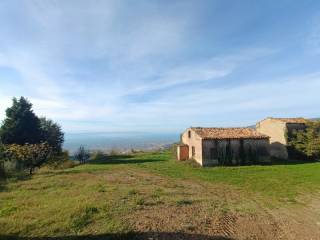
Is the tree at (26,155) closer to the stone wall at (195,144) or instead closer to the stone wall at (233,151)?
the stone wall at (195,144)

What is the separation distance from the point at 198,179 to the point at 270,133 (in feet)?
61.5

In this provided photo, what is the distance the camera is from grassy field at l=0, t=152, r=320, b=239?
873cm

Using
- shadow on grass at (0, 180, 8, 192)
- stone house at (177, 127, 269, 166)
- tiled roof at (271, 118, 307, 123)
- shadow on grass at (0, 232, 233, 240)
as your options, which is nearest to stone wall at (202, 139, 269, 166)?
stone house at (177, 127, 269, 166)

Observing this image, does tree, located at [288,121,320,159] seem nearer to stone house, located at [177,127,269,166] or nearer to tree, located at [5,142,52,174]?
stone house, located at [177,127,269,166]

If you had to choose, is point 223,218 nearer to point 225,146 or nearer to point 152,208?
point 152,208

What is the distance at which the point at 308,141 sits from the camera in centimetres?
3056

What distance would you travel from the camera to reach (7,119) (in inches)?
1367

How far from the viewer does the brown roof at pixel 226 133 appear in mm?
29292

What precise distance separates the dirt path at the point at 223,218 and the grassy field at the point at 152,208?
30mm

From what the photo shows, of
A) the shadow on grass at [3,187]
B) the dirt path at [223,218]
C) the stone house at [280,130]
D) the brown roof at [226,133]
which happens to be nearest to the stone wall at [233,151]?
the brown roof at [226,133]

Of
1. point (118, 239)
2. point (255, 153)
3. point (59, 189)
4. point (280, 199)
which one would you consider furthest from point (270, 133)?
point (118, 239)

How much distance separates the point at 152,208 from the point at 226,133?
2099 centimetres

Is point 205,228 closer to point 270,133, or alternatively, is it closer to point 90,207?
point 90,207

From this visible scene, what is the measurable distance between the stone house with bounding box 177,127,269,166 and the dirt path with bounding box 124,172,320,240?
14.0m
